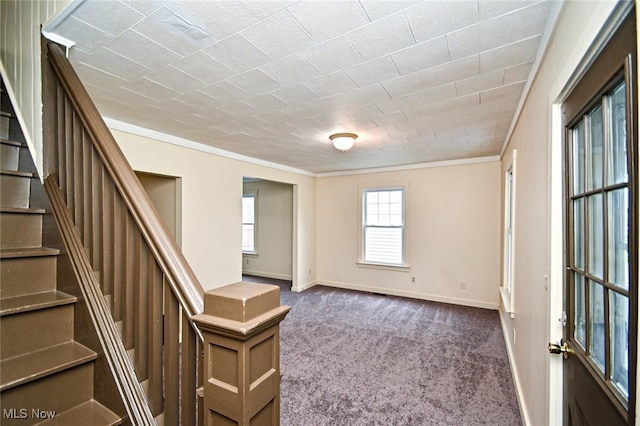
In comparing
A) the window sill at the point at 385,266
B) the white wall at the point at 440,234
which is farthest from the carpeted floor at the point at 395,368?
the window sill at the point at 385,266

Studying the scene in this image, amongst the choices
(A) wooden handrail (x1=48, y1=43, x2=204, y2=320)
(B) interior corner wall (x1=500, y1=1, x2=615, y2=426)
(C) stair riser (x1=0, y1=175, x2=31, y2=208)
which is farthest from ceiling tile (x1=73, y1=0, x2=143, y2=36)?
(B) interior corner wall (x1=500, y1=1, x2=615, y2=426)

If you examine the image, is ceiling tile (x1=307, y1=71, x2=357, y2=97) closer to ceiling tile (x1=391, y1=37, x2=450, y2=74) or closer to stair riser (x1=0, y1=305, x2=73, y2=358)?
ceiling tile (x1=391, y1=37, x2=450, y2=74)

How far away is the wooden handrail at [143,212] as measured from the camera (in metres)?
0.92

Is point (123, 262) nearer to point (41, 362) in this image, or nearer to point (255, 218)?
point (41, 362)

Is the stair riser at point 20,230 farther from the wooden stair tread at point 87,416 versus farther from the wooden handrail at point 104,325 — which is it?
the wooden stair tread at point 87,416

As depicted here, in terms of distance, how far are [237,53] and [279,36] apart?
0.30 m

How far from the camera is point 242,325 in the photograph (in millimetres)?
729

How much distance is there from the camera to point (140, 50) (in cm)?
161

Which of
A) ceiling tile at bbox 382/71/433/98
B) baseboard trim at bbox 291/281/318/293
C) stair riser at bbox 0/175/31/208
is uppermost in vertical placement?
ceiling tile at bbox 382/71/433/98

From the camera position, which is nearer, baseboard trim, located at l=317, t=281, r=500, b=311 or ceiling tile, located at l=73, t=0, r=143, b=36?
ceiling tile, located at l=73, t=0, r=143, b=36

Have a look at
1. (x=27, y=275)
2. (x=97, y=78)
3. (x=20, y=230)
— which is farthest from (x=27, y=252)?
(x=97, y=78)

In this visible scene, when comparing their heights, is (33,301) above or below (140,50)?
below

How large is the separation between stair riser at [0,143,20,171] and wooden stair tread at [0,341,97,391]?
106cm

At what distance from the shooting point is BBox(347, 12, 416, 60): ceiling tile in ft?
4.50
